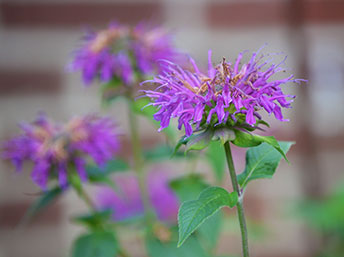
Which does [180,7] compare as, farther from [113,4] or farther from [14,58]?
[14,58]

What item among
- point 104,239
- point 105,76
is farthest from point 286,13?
point 104,239

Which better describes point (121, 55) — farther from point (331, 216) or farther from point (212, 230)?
point (331, 216)

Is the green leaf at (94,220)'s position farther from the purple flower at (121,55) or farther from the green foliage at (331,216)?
the green foliage at (331,216)

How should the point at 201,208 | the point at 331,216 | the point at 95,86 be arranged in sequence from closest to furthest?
1. the point at 201,208
2. the point at 331,216
3. the point at 95,86

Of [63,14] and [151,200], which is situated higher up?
[63,14]

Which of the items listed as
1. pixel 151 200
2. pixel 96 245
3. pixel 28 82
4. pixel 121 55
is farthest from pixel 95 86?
pixel 96 245

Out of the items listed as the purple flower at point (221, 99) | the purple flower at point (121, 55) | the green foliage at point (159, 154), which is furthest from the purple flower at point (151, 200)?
the purple flower at point (221, 99)
